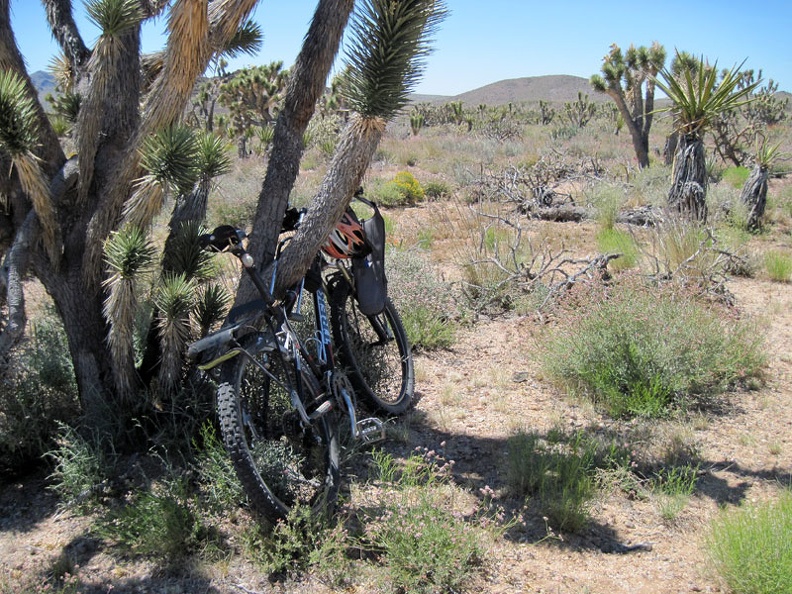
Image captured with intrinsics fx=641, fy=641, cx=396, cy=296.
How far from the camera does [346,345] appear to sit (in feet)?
14.0

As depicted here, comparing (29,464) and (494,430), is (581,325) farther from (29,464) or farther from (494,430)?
(29,464)

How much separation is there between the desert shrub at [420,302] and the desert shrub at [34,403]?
9.00 feet

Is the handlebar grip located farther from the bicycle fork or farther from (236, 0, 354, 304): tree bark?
the bicycle fork

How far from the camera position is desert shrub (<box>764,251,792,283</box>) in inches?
284

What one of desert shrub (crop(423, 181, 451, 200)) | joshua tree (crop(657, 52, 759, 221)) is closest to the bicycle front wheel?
joshua tree (crop(657, 52, 759, 221))

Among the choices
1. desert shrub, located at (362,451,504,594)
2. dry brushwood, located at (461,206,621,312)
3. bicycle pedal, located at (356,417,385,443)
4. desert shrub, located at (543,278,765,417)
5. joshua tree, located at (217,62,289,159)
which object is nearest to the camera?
desert shrub, located at (362,451,504,594)

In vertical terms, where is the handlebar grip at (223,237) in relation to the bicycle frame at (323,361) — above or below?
above

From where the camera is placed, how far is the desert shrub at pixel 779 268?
23.6 ft

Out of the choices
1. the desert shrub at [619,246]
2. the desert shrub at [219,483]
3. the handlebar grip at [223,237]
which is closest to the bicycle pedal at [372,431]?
the desert shrub at [219,483]

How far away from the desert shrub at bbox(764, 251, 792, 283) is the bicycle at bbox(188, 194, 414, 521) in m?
5.55

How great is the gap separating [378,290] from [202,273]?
3.86 feet

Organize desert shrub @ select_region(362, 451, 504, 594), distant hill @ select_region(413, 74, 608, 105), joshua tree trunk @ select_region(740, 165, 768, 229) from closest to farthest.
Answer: desert shrub @ select_region(362, 451, 504, 594) → joshua tree trunk @ select_region(740, 165, 768, 229) → distant hill @ select_region(413, 74, 608, 105)

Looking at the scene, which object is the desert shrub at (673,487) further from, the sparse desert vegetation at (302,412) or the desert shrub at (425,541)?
the desert shrub at (425,541)

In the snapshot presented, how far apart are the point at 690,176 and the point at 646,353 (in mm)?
4015
